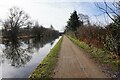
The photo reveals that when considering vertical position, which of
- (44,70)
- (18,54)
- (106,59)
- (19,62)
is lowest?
(18,54)

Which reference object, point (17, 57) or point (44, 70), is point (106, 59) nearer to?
point (44, 70)

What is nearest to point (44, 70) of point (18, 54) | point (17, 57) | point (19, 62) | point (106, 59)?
point (106, 59)

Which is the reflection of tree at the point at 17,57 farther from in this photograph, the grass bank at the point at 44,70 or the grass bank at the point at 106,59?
the grass bank at the point at 106,59

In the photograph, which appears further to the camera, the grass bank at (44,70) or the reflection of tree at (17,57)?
the reflection of tree at (17,57)

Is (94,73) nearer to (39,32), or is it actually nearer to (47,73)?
(47,73)

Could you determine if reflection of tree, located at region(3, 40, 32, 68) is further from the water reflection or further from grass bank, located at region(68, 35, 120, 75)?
grass bank, located at region(68, 35, 120, 75)

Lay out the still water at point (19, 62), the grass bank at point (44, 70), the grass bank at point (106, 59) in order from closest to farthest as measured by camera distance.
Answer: the grass bank at point (44, 70) → the grass bank at point (106, 59) → the still water at point (19, 62)

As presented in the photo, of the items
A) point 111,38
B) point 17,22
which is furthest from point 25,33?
point 111,38

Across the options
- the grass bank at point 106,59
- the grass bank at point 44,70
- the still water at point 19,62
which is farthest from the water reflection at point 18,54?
the grass bank at point 106,59

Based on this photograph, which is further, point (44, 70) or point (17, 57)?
point (17, 57)

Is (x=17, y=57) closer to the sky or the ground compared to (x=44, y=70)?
closer to the ground

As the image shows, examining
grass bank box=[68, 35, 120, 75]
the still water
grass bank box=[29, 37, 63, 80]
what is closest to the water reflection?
the still water

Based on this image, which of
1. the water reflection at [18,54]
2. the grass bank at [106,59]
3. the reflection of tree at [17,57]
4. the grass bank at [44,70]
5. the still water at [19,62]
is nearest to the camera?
the grass bank at [44,70]

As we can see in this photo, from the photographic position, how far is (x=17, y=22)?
3371 inches
